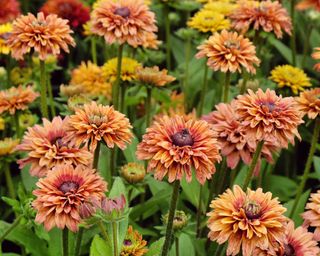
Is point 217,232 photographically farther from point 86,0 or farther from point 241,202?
point 86,0

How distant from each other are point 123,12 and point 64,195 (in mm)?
836

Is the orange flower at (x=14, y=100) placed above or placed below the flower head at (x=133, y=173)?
above

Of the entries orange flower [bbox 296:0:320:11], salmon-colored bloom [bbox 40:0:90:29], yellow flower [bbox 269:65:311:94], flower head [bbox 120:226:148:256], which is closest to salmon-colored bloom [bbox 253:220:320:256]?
flower head [bbox 120:226:148:256]

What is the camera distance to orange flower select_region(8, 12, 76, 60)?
1963 mm

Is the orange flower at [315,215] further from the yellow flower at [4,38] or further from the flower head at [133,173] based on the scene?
the yellow flower at [4,38]

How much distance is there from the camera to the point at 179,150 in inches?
57.9

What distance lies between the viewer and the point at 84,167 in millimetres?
1652

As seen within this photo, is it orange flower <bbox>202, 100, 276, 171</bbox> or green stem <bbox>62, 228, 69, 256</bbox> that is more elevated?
orange flower <bbox>202, 100, 276, 171</bbox>

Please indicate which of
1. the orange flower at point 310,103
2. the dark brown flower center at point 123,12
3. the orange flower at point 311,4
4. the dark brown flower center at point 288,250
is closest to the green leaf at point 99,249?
the dark brown flower center at point 288,250

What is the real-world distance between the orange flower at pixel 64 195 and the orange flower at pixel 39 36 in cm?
53

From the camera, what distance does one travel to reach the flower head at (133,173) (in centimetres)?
195

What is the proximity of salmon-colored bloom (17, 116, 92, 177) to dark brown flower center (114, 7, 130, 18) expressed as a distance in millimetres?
541

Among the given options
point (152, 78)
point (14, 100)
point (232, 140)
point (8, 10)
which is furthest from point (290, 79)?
point (8, 10)

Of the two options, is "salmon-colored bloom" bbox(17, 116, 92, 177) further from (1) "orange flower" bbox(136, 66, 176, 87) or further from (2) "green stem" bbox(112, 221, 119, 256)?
(1) "orange flower" bbox(136, 66, 176, 87)
